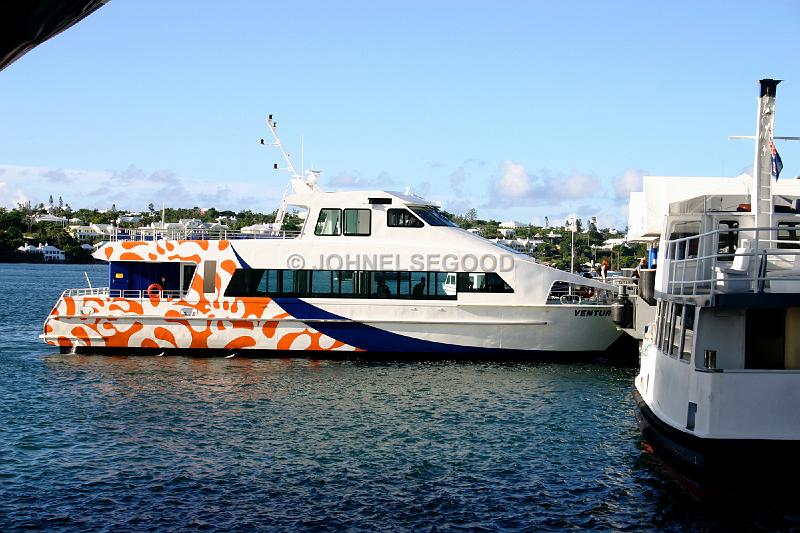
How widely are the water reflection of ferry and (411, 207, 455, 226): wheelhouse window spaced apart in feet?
0.11

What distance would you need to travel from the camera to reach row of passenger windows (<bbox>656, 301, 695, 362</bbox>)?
1273 cm

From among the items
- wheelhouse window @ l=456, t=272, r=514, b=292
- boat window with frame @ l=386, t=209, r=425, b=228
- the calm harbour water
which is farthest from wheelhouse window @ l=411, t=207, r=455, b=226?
the calm harbour water

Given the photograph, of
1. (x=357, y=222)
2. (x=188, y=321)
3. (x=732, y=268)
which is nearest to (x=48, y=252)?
(x=188, y=321)

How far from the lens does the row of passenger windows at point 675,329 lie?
12.7 metres

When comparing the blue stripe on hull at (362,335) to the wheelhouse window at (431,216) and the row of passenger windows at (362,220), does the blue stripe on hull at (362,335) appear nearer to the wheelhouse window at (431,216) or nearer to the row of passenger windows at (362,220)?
the row of passenger windows at (362,220)

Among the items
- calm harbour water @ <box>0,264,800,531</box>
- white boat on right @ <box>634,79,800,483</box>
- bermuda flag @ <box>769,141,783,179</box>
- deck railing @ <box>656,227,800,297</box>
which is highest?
bermuda flag @ <box>769,141,783,179</box>

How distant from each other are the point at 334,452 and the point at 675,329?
593 centimetres

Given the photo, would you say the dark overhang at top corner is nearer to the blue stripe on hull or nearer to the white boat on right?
the white boat on right

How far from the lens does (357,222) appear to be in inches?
975

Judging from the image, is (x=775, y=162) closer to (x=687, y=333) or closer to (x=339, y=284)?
(x=687, y=333)

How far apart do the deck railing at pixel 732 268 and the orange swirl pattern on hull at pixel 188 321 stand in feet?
39.6

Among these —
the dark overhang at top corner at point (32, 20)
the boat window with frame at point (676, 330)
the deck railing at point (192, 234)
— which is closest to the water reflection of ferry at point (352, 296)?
the deck railing at point (192, 234)

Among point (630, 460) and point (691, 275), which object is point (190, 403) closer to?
point (630, 460)

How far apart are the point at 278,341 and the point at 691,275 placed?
1370cm
